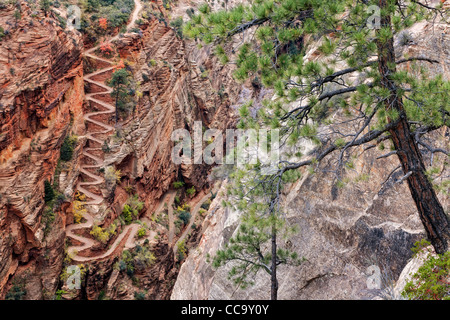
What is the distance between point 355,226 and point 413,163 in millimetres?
3427

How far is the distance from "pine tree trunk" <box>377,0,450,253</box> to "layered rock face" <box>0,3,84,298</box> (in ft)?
61.4

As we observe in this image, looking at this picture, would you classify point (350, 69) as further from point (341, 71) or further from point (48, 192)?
point (48, 192)

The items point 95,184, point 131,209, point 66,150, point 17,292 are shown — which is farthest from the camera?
point 131,209

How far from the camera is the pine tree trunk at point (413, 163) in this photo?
548cm

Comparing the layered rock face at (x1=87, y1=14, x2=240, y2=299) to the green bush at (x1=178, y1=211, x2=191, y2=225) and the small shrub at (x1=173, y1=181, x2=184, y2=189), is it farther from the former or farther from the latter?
the green bush at (x1=178, y1=211, x2=191, y2=225)

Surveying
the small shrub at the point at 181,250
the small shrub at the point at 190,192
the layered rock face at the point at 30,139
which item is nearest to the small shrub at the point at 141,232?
the small shrub at the point at 181,250

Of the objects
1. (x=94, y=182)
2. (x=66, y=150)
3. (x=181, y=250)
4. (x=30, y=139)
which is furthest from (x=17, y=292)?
(x=181, y=250)

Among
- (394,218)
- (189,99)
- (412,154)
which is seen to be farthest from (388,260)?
(189,99)

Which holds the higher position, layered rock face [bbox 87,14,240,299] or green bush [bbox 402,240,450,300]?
layered rock face [bbox 87,14,240,299]

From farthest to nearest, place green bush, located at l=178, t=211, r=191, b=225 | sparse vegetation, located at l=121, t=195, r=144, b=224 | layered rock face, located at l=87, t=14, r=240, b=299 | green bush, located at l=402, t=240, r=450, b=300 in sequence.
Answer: green bush, located at l=178, t=211, r=191, b=225 → sparse vegetation, located at l=121, t=195, r=144, b=224 → layered rock face, located at l=87, t=14, r=240, b=299 → green bush, located at l=402, t=240, r=450, b=300

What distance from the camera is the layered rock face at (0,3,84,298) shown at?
18.5 meters

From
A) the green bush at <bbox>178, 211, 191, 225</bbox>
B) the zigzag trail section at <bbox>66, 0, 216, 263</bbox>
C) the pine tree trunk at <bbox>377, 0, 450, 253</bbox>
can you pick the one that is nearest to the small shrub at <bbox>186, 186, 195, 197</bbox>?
the green bush at <bbox>178, 211, 191, 225</bbox>

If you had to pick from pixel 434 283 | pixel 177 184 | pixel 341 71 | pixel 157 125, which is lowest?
pixel 434 283

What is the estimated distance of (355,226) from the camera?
8695 mm
